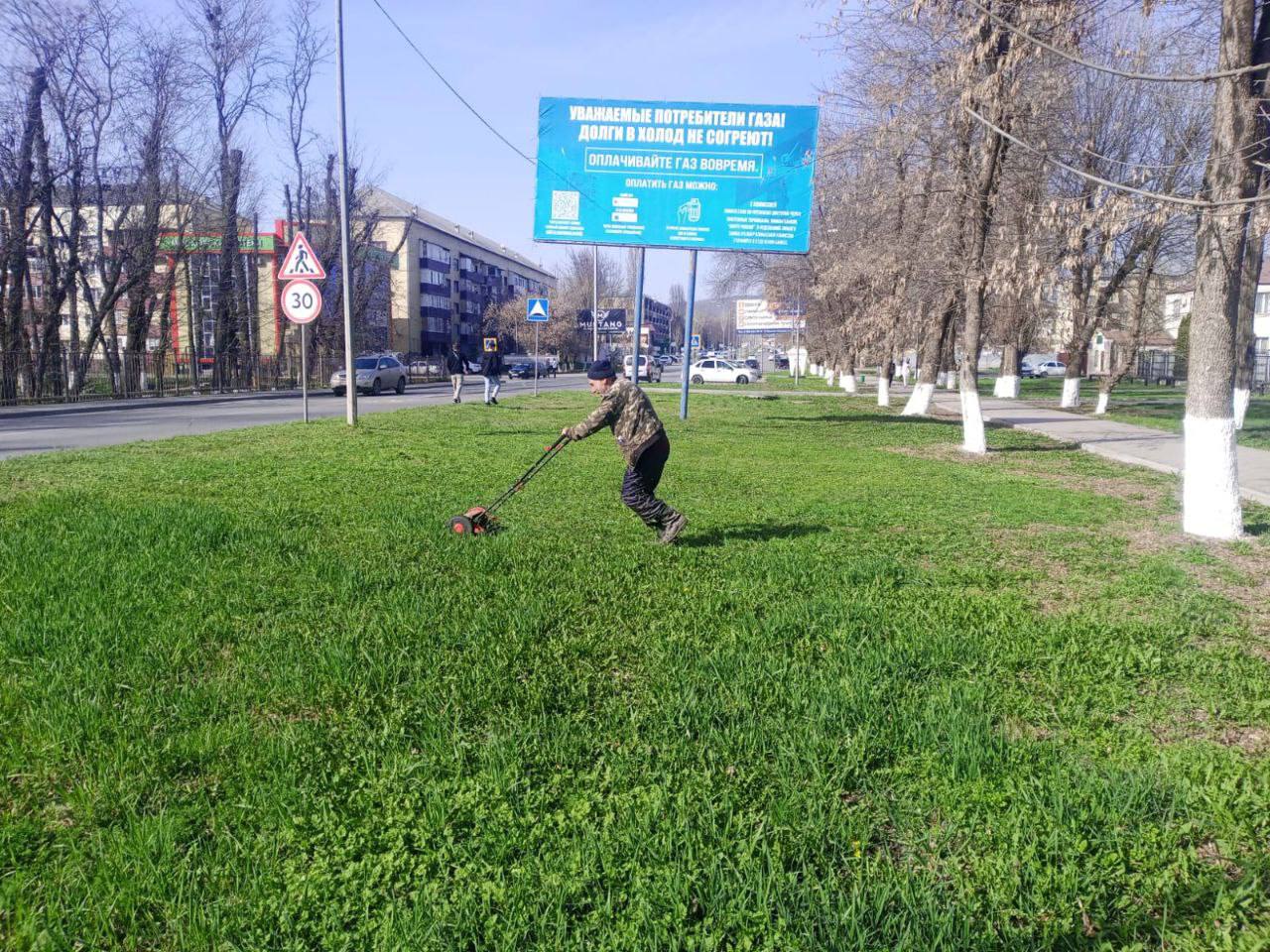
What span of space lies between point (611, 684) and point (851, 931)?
184 cm

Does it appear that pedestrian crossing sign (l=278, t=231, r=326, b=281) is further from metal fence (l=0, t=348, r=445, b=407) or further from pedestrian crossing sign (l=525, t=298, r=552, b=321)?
metal fence (l=0, t=348, r=445, b=407)

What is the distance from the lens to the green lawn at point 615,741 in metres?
2.54

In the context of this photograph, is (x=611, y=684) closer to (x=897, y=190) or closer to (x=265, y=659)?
(x=265, y=659)

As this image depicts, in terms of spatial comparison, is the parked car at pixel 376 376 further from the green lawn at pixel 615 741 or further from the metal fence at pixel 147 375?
the green lawn at pixel 615 741

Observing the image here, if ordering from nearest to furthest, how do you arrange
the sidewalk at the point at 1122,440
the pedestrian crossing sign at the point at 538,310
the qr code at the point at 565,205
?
the sidewalk at the point at 1122,440, the qr code at the point at 565,205, the pedestrian crossing sign at the point at 538,310

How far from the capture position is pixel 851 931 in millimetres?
2424

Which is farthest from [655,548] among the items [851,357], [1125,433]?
[851,357]

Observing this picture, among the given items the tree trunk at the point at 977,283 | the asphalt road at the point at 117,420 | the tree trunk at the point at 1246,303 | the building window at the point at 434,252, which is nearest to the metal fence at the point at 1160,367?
the tree trunk at the point at 1246,303

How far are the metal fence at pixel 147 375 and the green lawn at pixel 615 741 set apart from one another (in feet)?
74.0

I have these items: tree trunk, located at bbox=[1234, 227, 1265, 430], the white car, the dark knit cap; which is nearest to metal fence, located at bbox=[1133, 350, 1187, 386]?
the white car

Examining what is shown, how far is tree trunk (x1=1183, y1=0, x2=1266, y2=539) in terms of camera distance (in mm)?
7812

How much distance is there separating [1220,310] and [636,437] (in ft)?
17.4

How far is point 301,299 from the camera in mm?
15234

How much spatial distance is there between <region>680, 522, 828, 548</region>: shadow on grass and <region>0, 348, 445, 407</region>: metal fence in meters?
25.0
